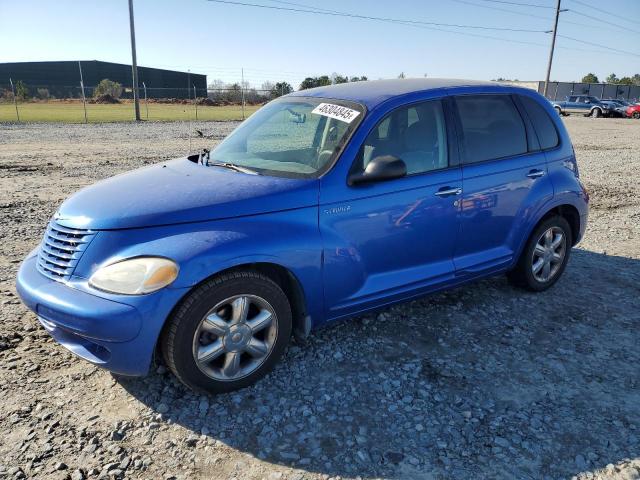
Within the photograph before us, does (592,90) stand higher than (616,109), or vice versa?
(592,90)

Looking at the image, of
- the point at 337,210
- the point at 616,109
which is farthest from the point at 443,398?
the point at 616,109

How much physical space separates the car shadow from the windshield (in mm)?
1344

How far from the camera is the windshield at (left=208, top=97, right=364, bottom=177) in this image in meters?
3.51

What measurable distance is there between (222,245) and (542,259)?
10.5 feet

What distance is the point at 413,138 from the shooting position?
3791 mm

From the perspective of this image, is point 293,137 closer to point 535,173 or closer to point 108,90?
point 535,173

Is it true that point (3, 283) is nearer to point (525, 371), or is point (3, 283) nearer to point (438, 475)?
point (438, 475)

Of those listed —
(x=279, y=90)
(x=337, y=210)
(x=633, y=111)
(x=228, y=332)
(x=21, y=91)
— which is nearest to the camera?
(x=228, y=332)

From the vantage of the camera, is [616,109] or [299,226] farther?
[616,109]

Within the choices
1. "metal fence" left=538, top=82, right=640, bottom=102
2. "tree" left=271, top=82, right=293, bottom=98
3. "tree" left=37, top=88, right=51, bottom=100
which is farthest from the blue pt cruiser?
"metal fence" left=538, top=82, right=640, bottom=102

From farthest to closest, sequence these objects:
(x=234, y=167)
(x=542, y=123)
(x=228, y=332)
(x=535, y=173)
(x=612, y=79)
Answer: (x=612, y=79) → (x=542, y=123) → (x=535, y=173) → (x=234, y=167) → (x=228, y=332)

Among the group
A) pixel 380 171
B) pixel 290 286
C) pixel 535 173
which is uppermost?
pixel 380 171

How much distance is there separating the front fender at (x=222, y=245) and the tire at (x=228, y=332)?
129 millimetres

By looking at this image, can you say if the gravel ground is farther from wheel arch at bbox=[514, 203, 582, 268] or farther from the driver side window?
the driver side window
